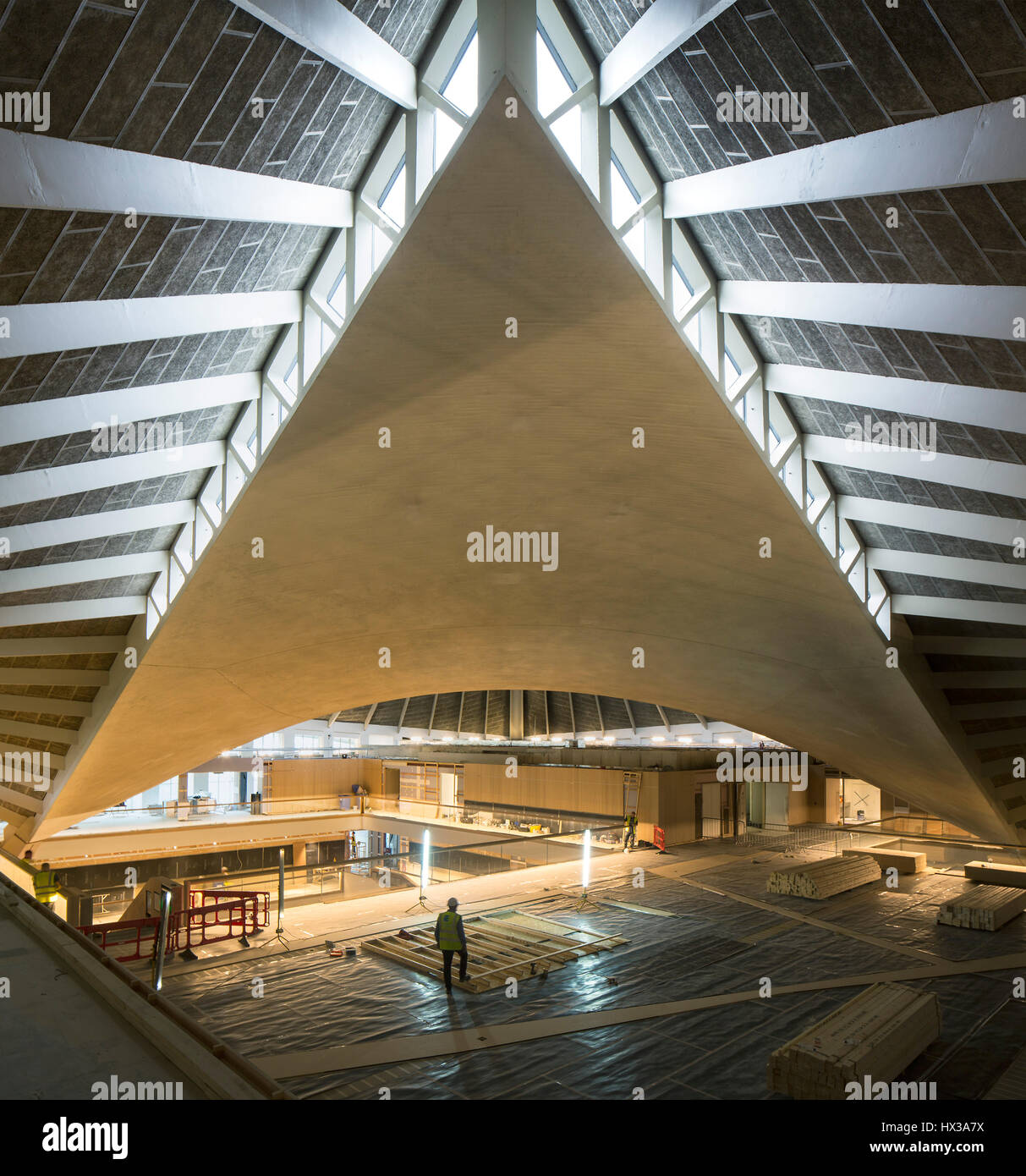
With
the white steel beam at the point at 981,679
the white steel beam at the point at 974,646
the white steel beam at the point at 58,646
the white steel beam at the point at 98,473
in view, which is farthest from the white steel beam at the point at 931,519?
the white steel beam at the point at 58,646

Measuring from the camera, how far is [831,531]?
15.0 meters

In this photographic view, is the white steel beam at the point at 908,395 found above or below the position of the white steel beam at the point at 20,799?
above

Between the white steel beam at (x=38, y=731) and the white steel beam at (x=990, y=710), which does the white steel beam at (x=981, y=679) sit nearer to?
the white steel beam at (x=990, y=710)

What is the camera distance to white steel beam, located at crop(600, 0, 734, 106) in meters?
6.96

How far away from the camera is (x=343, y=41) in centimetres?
761

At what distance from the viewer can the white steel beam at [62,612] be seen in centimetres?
1505

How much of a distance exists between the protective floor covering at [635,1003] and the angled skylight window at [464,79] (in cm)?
1113

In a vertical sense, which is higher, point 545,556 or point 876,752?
point 545,556

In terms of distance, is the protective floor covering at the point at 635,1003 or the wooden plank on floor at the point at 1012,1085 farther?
the protective floor covering at the point at 635,1003

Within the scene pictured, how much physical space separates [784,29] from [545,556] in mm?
11177

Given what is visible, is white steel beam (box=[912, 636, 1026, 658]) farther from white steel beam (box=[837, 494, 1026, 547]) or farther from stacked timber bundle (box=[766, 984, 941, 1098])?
stacked timber bundle (box=[766, 984, 941, 1098])

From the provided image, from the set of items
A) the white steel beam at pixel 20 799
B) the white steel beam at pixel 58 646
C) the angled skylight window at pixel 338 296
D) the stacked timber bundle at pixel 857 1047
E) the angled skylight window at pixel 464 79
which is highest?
the angled skylight window at pixel 464 79

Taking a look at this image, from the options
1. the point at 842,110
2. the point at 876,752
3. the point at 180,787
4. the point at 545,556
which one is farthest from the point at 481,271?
the point at 180,787

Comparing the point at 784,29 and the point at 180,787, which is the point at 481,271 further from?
the point at 180,787
